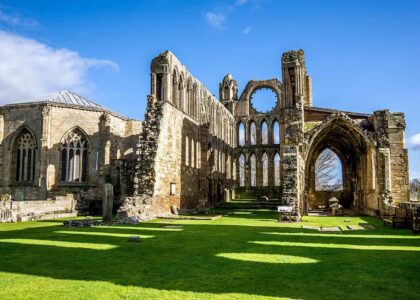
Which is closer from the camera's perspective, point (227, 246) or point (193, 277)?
point (193, 277)

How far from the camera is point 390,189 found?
67.6 feet

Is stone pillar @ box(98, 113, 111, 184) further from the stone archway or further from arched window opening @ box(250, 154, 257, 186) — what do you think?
arched window opening @ box(250, 154, 257, 186)

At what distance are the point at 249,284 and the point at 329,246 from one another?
4.32 m

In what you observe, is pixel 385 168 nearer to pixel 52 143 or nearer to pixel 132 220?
pixel 132 220

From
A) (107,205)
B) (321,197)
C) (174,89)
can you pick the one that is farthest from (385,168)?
(107,205)

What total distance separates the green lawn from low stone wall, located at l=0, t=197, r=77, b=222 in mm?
6736

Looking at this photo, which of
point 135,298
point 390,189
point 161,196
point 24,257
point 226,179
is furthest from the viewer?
point 226,179

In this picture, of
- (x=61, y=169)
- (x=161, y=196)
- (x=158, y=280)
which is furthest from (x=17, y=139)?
(x=158, y=280)

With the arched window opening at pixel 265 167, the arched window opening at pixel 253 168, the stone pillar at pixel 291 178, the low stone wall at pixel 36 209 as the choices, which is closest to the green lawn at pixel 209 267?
the low stone wall at pixel 36 209

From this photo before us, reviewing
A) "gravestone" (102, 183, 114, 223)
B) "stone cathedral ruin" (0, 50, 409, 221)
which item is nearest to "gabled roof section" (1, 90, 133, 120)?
"stone cathedral ruin" (0, 50, 409, 221)

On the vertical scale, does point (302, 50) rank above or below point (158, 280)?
above

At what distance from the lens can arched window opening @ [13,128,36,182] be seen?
27.5m

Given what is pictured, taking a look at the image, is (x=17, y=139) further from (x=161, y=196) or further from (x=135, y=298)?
(x=135, y=298)

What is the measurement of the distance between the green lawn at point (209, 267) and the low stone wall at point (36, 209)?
6.74 metres
